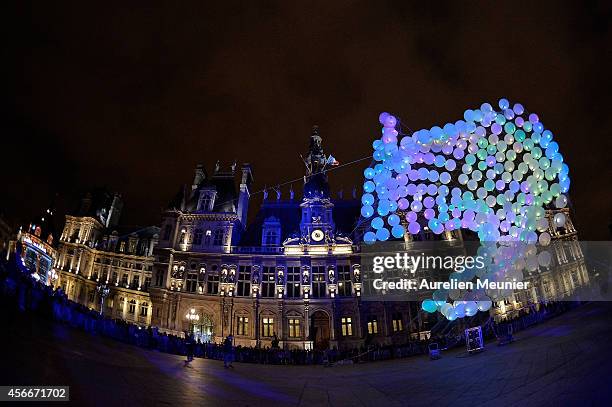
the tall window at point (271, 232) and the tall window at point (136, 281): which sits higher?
the tall window at point (271, 232)

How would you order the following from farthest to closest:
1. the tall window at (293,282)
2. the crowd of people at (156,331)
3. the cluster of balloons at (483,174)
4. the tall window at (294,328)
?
the tall window at (293,282)
the tall window at (294,328)
the cluster of balloons at (483,174)
the crowd of people at (156,331)

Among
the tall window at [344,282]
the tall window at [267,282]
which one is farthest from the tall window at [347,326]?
the tall window at [267,282]

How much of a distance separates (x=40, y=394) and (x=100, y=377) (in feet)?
7.13

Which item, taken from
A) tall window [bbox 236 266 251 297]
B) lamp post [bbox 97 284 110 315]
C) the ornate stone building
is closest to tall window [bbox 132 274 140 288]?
the ornate stone building

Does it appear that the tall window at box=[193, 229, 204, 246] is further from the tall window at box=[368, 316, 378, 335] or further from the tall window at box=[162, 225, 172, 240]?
the tall window at box=[368, 316, 378, 335]

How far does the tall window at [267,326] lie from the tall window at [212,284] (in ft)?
20.1

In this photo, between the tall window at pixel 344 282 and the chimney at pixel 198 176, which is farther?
the chimney at pixel 198 176

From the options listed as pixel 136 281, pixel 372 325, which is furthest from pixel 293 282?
pixel 136 281

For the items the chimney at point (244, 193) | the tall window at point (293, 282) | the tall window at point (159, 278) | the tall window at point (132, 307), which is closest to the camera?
the tall window at point (293, 282)

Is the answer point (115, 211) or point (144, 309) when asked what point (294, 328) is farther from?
point (115, 211)

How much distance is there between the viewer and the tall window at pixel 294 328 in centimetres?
3312

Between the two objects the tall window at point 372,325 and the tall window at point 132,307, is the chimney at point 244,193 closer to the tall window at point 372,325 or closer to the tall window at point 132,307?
the tall window at point 372,325

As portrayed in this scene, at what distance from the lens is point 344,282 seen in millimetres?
34531

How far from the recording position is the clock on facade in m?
36.2
